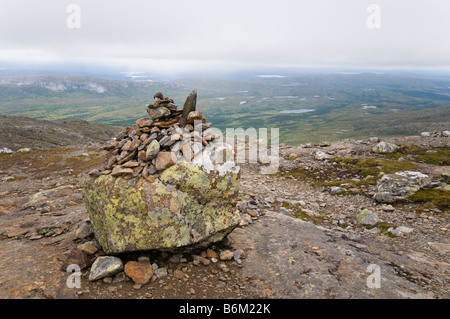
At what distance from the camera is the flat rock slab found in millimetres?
9281

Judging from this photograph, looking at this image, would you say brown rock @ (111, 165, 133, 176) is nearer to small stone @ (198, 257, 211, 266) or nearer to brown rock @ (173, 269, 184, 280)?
brown rock @ (173, 269, 184, 280)

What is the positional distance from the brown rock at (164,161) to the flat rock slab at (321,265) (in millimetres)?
5702

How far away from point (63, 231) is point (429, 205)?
85.9 feet

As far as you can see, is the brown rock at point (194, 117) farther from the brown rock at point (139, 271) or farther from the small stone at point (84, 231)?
the small stone at point (84, 231)

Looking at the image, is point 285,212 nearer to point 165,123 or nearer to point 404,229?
point 404,229

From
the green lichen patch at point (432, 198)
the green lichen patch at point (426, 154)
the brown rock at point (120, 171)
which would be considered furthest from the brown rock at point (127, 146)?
the green lichen patch at point (426, 154)

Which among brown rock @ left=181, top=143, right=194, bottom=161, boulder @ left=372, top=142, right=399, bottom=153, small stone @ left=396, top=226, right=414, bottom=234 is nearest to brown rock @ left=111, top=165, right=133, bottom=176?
brown rock @ left=181, top=143, right=194, bottom=161

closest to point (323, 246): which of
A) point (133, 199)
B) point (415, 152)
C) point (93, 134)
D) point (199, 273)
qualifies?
point (199, 273)

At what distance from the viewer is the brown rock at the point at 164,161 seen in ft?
35.3

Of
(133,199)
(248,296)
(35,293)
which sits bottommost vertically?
(248,296)

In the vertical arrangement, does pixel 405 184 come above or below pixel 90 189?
below

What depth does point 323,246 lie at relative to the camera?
41.3 feet

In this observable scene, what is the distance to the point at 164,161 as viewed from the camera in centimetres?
1081

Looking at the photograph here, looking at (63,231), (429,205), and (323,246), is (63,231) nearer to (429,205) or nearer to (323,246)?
(323,246)
